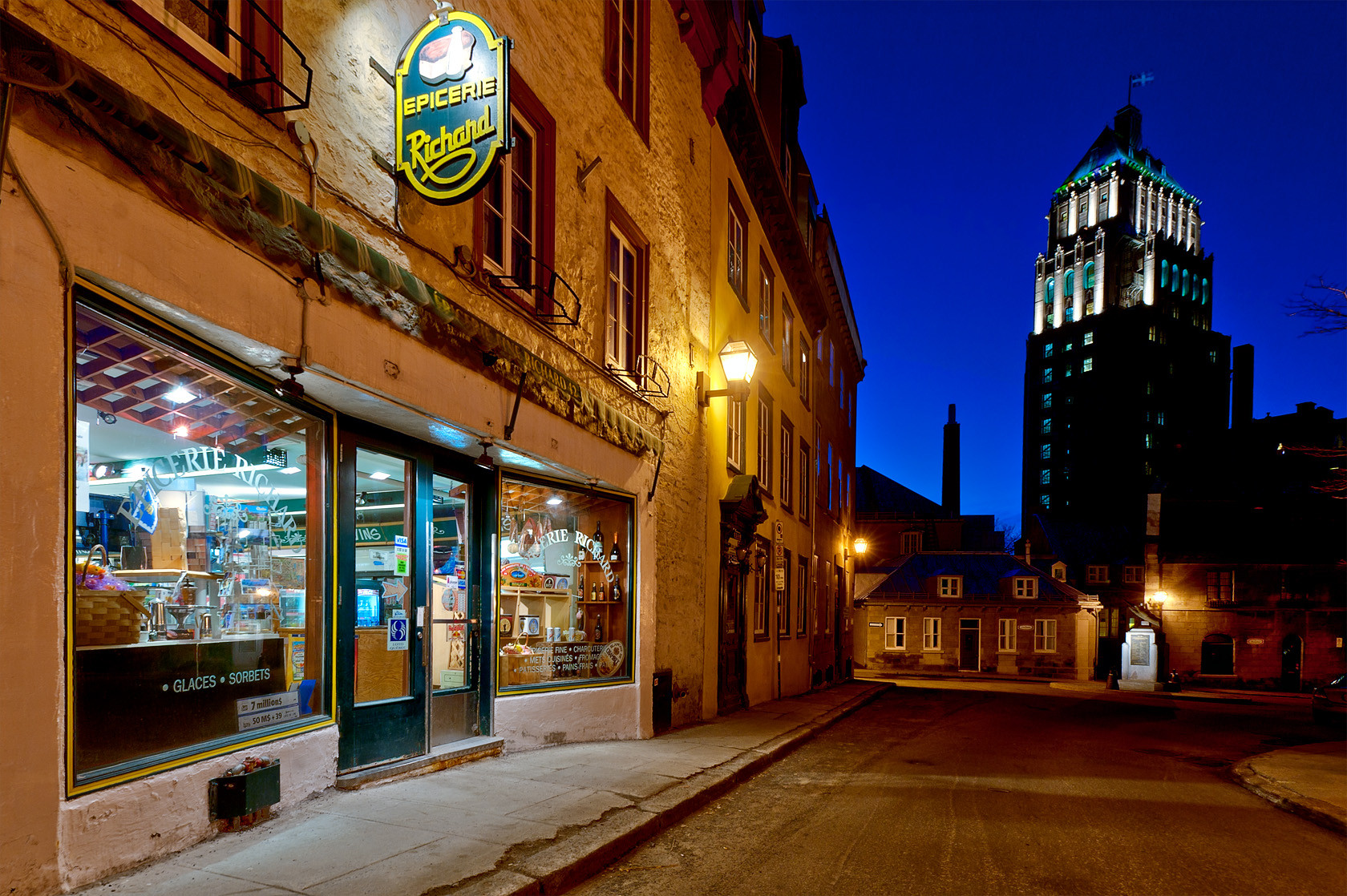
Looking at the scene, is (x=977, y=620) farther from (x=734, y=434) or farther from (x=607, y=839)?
(x=607, y=839)

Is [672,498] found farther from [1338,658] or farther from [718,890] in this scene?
[1338,658]

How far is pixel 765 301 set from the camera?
19.6 metres

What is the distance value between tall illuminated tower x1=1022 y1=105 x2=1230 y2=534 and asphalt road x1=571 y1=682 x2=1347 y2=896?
235ft

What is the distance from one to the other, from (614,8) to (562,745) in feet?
29.3

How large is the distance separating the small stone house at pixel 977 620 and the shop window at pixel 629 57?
38250mm

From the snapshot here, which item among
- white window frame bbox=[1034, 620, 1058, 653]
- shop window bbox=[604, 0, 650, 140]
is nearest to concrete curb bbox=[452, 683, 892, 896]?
shop window bbox=[604, 0, 650, 140]

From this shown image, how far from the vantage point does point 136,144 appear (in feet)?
14.9

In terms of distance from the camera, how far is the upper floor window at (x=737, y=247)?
16.3 m

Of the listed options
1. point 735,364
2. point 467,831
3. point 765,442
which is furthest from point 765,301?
point 467,831

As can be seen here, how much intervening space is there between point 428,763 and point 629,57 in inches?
355

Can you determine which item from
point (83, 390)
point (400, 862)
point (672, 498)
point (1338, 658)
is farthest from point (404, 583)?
point (1338, 658)

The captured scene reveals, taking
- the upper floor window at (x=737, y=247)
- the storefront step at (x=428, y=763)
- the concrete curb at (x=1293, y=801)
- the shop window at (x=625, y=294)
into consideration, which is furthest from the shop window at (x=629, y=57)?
the concrete curb at (x=1293, y=801)

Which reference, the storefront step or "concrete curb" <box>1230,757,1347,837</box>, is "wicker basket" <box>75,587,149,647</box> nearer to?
the storefront step

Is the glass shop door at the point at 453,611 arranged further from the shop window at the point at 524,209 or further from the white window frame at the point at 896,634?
the white window frame at the point at 896,634
